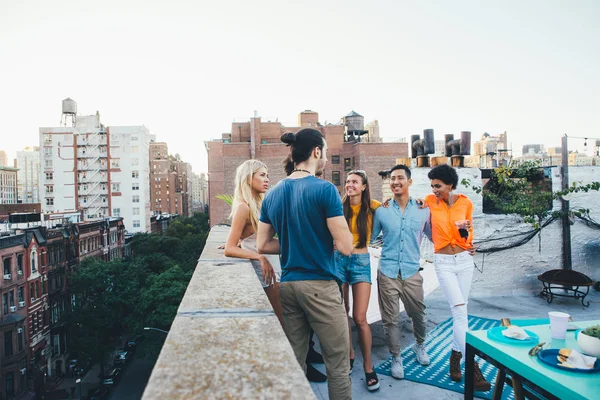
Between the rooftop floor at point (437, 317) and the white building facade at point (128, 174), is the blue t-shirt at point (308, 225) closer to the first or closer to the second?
the rooftop floor at point (437, 317)

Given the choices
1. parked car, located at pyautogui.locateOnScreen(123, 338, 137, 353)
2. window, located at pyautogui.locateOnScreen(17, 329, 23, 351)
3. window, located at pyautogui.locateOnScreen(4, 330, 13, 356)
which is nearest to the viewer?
window, located at pyautogui.locateOnScreen(4, 330, 13, 356)

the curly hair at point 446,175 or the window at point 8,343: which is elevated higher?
the curly hair at point 446,175

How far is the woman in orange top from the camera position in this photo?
365 cm

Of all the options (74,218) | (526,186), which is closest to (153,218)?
(74,218)

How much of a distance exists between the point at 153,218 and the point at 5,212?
27.1m

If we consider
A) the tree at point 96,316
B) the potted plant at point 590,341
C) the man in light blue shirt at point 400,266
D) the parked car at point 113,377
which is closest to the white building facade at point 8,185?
the tree at point 96,316

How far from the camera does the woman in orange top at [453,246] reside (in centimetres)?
365

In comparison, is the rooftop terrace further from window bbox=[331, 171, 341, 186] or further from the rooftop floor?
window bbox=[331, 171, 341, 186]

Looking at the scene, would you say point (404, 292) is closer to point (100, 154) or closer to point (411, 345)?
point (411, 345)

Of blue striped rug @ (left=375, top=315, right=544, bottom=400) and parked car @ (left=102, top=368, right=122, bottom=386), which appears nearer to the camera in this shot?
blue striped rug @ (left=375, top=315, right=544, bottom=400)

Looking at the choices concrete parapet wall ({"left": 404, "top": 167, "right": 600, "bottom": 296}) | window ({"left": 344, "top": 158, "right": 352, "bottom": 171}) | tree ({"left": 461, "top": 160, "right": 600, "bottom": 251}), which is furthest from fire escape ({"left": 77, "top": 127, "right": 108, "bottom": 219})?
concrete parapet wall ({"left": 404, "top": 167, "right": 600, "bottom": 296})

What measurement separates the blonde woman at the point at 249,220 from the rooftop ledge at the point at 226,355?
940 mm

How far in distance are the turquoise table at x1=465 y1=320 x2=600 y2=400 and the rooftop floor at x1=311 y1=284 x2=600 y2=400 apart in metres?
0.60

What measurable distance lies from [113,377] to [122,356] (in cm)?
372
